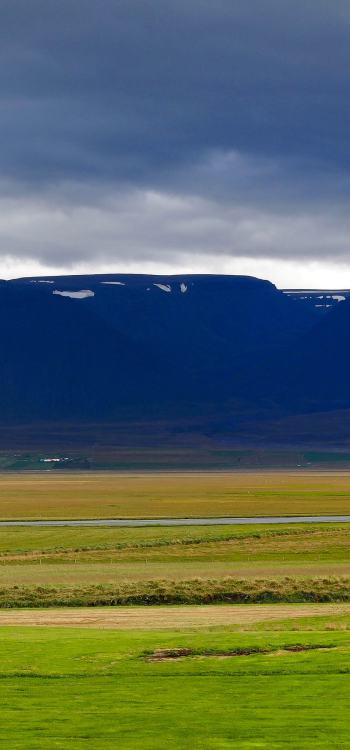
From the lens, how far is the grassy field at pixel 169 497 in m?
99.1

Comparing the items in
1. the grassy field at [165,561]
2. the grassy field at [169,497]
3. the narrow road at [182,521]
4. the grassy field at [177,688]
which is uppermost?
the grassy field at [177,688]

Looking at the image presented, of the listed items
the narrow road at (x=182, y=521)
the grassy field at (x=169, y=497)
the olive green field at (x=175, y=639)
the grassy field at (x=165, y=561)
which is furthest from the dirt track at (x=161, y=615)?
the grassy field at (x=169, y=497)

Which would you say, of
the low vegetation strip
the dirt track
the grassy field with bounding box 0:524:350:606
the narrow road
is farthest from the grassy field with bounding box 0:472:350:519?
the dirt track

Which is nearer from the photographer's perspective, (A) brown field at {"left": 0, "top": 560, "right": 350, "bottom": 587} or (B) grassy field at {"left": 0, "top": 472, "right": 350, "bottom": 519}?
(A) brown field at {"left": 0, "top": 560, "right": 350, "bottom": 587}

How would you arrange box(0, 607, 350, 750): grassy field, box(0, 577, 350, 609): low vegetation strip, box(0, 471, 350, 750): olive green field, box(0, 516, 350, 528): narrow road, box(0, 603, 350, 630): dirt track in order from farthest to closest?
box(0, 516, 350, 528): narrow road → box(0, 577, 350, 609): low vegetation strip → box(0, 603, 350, 630): dirt track → box(0, 471, 350, 750): olive green field → box(0, 607, 350, 750): grassy field

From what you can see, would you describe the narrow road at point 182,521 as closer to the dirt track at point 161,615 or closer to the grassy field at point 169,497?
the grassy field at point 169,497

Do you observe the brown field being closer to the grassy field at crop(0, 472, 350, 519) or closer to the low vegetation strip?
the low vegetation strip

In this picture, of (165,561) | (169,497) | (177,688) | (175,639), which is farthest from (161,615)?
(169,497)

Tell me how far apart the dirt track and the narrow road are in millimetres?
42205

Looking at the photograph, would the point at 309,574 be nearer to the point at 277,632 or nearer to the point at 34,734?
the point at 277,632

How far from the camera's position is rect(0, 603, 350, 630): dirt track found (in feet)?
108

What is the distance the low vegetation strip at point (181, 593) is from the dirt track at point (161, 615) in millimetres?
1797

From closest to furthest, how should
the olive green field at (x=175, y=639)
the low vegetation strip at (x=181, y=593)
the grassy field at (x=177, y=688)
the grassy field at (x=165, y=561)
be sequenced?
the grassy field at (x=177, y=688) < the olive green field at (x=175, y=639) < the low vegetation strip at (x=181, y=593) < the grassy field at (x=165, y=561)

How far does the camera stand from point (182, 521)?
86.9m
